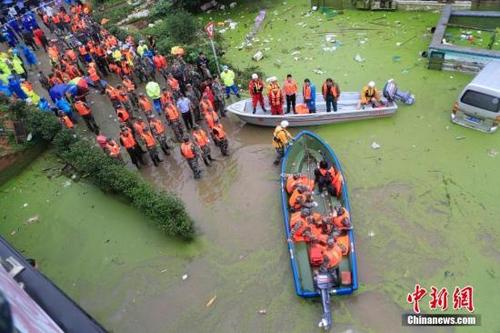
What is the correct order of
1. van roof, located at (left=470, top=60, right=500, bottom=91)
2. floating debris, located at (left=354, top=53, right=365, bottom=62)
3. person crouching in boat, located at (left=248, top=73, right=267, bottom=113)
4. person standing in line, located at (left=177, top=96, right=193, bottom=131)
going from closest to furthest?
van roof, located at (left=470, top=60, right=500, bottom=91) → person crouching in boat, located at (left=248, top=73, right=267, bottom=113) → person standing in line, located at (left=177, top=96, right=193, bottom=131) → floating debris, located at (left=354, top=53, right=365, bottom=62)

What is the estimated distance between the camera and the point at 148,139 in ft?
33.2

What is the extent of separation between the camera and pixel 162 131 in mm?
10461

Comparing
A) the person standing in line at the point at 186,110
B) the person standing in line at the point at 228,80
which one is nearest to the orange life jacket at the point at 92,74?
the person standing in line at the point at 186,110

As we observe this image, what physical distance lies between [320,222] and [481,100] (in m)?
4.90

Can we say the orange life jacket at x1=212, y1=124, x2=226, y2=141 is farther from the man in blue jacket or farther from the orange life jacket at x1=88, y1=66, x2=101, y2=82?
the orange life jacket at x1=88, y1=66, x2=101, y2=82

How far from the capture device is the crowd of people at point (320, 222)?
700 centimetres

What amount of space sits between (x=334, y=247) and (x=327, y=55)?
329 inches

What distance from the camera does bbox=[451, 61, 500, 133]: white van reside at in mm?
9008

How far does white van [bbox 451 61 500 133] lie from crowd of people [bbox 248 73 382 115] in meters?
1.96

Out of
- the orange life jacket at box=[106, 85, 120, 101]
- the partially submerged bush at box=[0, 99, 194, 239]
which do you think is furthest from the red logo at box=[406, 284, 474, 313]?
the orange life jacket at box=[106, 85, 120, 101]

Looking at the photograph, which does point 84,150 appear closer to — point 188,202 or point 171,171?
point 171,171

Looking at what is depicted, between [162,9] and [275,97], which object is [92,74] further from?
[275,97]

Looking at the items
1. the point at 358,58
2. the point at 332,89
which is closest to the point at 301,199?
the point at 332,89

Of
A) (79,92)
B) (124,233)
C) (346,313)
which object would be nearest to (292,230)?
(346,313)
